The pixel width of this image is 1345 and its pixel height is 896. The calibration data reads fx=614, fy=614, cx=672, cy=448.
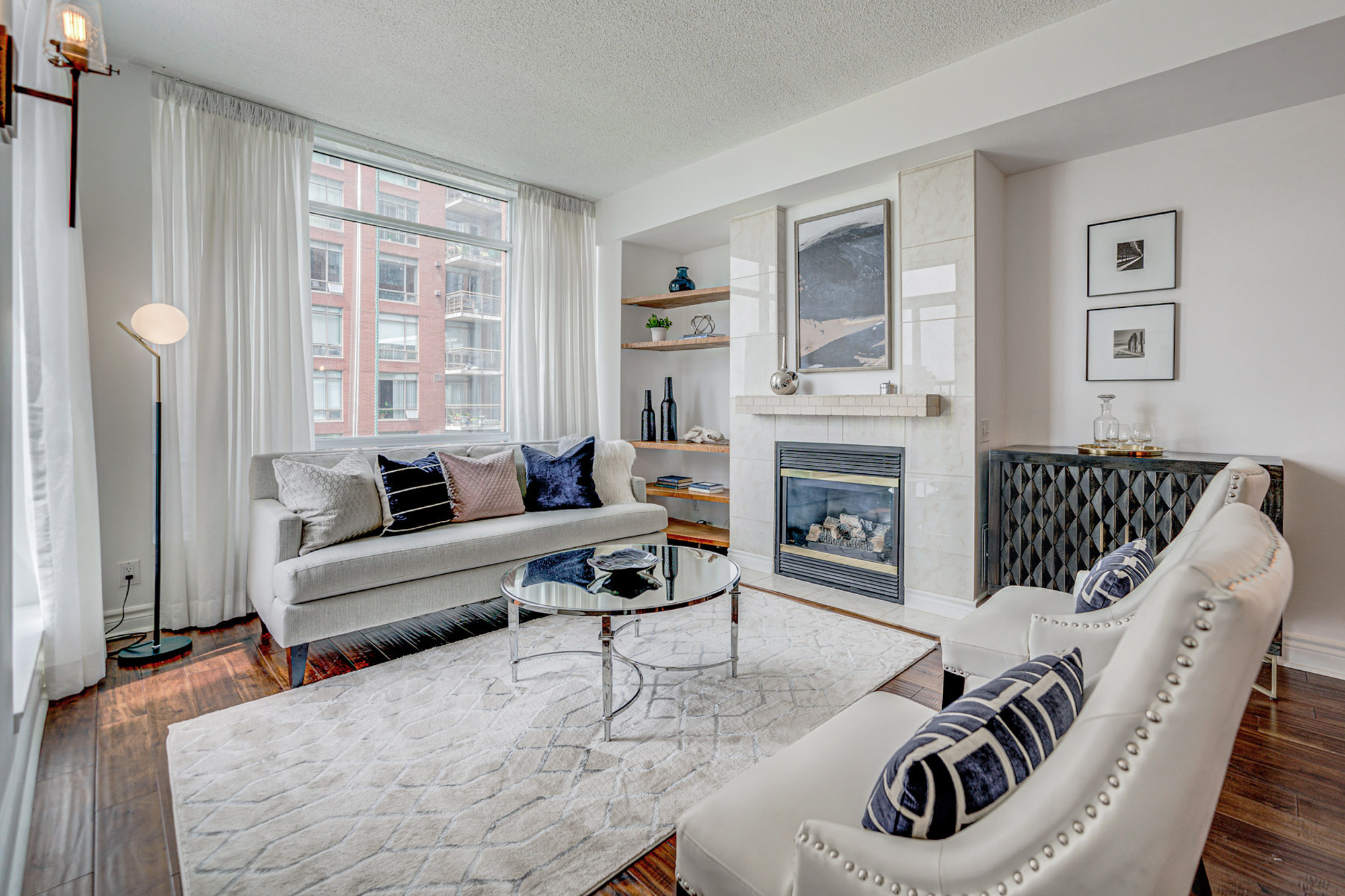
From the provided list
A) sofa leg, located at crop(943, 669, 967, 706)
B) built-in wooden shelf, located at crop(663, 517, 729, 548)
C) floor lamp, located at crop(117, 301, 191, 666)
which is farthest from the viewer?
built-in wooden shelf, located at crop(663, 517, 729, 548)

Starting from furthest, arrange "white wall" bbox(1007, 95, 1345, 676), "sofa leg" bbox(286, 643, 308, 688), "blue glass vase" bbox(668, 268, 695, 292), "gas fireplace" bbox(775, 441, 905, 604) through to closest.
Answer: "blue glass vase" bbox(668, 268, 695, 292)
"gas fireplace" bbox(775, 441, 905, 604)
"white wall" bbox(1007, 95, 1345, 676)
"sofa leg" bbox(286, 643, 308, 688)

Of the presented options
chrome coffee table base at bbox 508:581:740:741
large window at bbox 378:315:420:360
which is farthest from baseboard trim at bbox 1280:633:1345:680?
large window at bbox 378:315:420:360

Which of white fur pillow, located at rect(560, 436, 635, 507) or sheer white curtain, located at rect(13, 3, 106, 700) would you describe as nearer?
sheer white curtain, located at rect(13, 3, 106, 700)

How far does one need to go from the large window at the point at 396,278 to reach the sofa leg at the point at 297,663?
240 centimetres

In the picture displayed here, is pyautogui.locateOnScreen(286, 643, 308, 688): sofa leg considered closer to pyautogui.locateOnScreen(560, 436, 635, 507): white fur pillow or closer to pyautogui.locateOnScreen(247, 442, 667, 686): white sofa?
pyautogui.locateOnScreen(247, 442, 667, 686): white sofa

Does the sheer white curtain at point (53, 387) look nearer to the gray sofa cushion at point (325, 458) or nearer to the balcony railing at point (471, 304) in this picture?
the gray sofa cushion at point (325, 458)

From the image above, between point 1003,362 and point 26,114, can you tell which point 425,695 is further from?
point 1003,362

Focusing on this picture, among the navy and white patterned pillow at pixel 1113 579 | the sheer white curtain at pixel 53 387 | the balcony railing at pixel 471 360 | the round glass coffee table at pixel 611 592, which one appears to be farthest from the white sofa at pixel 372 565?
the navy and white patterned pillow at pixel 1113 579

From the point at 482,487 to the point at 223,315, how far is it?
161 centimetres

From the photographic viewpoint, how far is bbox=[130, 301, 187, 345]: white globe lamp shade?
271 cm

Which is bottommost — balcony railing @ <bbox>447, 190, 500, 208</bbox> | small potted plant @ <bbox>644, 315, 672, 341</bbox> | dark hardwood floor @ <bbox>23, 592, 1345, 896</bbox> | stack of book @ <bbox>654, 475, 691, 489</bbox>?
dark hardwood floor @ <bbox>23, 592, 1345, 896</bbox>

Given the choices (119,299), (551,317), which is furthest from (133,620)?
(551,317)

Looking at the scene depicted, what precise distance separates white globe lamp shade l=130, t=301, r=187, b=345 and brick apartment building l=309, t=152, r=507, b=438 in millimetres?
970

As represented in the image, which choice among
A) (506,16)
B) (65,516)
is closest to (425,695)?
(65,516)
